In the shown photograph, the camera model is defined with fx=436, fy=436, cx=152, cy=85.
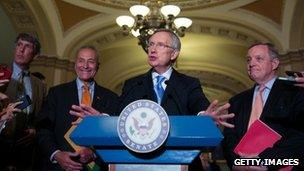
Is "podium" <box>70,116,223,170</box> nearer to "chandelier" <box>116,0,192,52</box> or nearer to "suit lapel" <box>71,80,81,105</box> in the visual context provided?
"suit lapel" <box>71,80,81,105</box>

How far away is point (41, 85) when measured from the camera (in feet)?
10.7

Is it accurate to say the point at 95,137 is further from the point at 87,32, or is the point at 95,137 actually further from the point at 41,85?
the point at 87,32

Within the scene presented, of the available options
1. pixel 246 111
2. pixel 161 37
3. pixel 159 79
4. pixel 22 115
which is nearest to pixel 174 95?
pixel 159 79

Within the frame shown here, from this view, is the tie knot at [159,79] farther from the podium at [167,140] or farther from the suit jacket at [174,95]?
the podium at [167,140]

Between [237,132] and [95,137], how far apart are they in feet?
3.91

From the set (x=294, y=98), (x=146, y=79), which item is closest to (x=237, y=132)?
(x=294, y=98)

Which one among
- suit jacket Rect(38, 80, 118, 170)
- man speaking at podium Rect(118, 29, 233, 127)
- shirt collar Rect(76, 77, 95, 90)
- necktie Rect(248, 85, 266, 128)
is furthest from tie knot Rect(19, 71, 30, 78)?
necktie Rect(248, 85, 266, 128)

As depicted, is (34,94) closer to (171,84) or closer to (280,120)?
(171,84)

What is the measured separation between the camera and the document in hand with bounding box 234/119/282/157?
2.33m

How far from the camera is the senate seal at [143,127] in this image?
1.61 meters

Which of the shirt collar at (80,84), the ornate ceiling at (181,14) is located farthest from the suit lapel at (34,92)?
the ornate ceiling at (181,14)

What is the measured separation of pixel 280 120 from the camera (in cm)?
251

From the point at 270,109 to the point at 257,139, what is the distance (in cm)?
28

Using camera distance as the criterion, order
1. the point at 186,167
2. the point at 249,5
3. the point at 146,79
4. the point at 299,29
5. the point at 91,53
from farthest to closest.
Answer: the point at 249,5, the point at 299,29, the point at 91,53, the point at 146,79, the point at 186,167
